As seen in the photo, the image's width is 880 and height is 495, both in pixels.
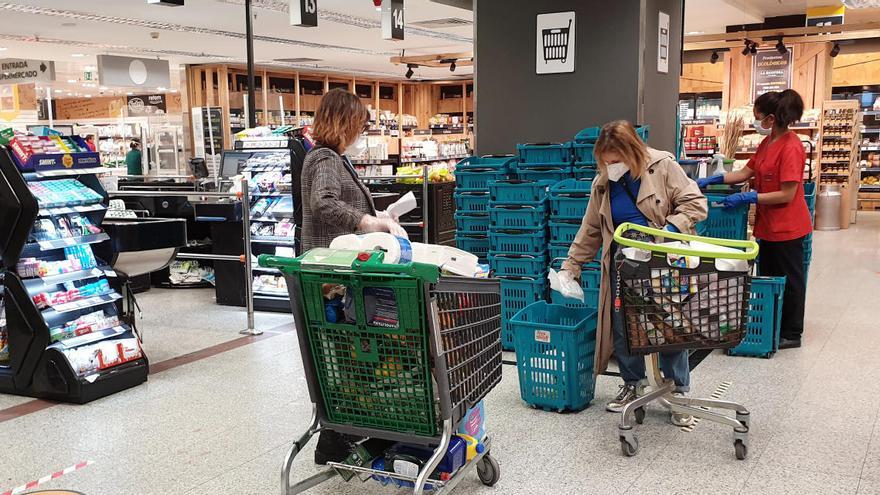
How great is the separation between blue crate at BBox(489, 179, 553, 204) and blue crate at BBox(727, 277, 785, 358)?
1503mm

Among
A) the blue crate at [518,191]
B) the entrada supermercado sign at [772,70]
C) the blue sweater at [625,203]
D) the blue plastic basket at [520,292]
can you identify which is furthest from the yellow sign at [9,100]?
the blue sweater at [625,203]

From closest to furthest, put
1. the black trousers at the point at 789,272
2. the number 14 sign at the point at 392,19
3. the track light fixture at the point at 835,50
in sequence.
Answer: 1. the black trousers at the point at 789,272
2. the number 14 sign at the point at 392,19
3. the track light fixture at the point at 835,50

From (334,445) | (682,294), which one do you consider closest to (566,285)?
(682,294)

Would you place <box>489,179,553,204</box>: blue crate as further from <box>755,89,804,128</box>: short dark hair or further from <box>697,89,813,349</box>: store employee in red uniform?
<box>755,89,804,128</box>: short dark hair

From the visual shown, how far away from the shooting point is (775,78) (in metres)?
13.4

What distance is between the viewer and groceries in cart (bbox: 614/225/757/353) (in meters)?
3.12

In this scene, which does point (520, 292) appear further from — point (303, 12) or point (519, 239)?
point (303, 12)

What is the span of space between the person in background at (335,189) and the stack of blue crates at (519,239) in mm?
1767

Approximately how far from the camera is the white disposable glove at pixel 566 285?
12.1ft

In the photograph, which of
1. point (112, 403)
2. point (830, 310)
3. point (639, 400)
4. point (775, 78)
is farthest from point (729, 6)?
point (112, 403)

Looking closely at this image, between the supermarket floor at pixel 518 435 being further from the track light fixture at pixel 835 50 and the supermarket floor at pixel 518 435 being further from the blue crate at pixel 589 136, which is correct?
the track light fixture at pixel 835 50

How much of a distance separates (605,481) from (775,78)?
12.2 meters

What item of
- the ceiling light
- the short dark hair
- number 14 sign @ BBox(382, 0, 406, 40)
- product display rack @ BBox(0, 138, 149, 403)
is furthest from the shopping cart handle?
the ceiling light

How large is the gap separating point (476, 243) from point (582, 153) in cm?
A: 102
